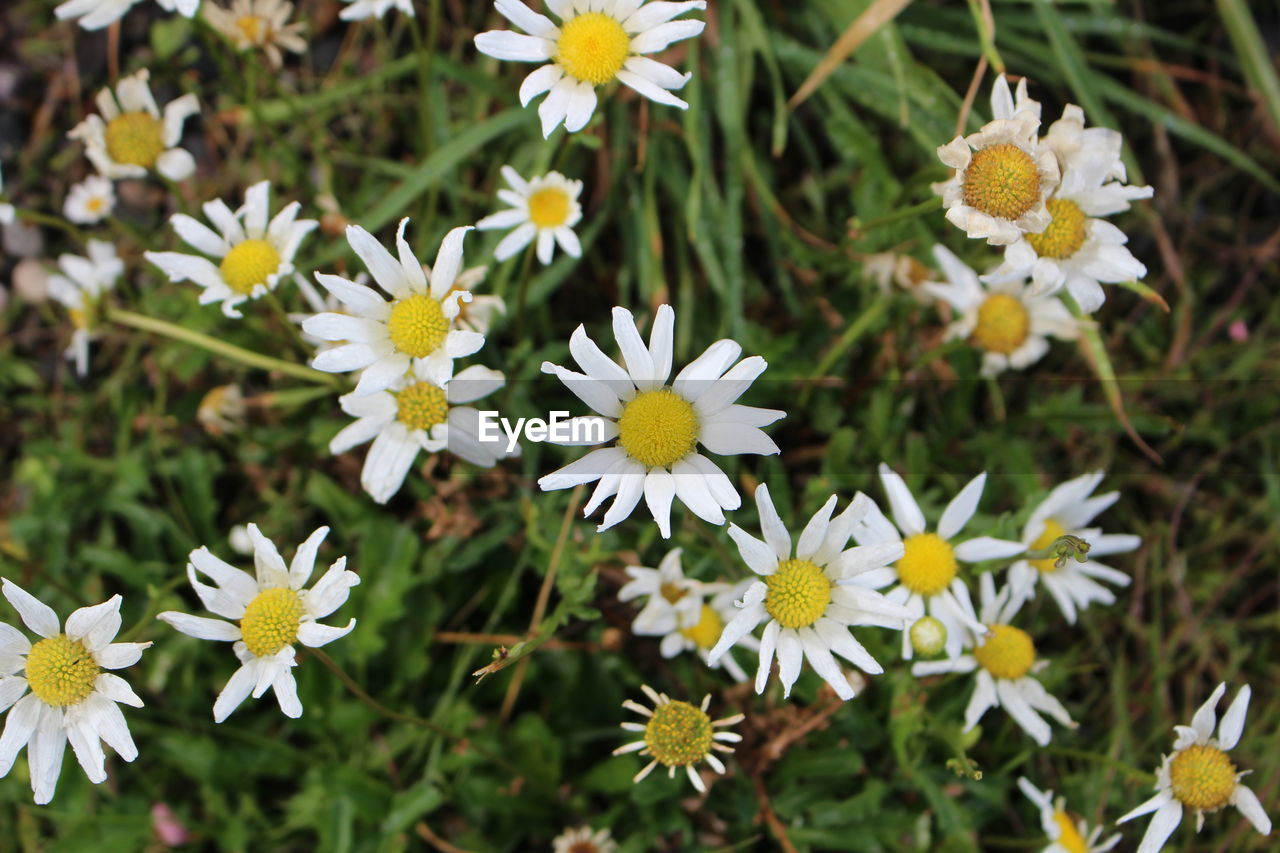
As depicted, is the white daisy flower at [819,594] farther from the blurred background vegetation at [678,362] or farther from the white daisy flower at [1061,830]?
the white daisy flower at [1061,830]

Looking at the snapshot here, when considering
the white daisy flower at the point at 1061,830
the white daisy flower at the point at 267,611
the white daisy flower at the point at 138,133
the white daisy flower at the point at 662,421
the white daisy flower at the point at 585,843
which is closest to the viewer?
the white daisy flower at the point at 662,421

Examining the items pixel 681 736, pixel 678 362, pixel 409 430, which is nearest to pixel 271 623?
pixel 409 430

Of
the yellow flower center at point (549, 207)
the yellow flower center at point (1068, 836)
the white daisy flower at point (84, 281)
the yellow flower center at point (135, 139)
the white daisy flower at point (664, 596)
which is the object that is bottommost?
the yellow flower center at point (1068, 836)

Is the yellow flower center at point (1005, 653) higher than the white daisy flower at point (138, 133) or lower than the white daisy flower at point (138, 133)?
lower

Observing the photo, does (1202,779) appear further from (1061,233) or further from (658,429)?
(658,429)

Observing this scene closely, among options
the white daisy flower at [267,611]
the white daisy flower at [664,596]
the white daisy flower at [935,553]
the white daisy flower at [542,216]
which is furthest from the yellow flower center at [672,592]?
the white daisy flower at [542,216]

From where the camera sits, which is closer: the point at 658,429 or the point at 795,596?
the point at 658,429

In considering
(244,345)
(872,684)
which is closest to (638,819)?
(872,684)
